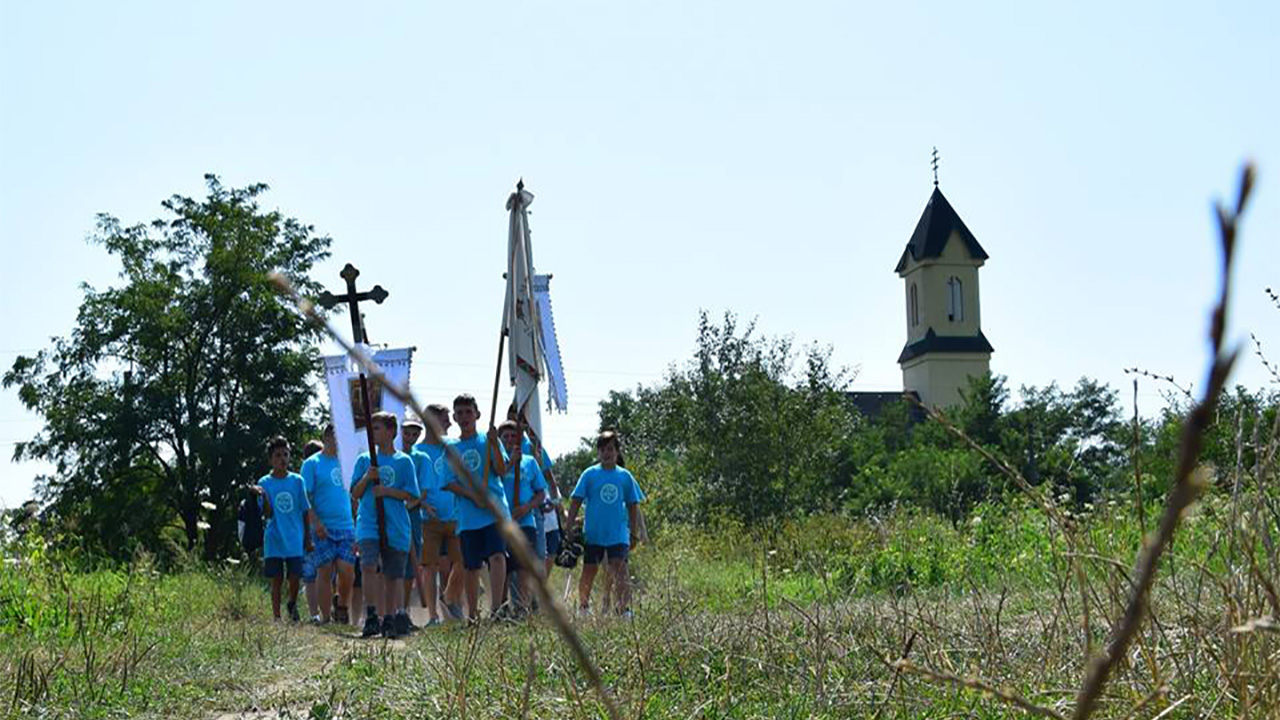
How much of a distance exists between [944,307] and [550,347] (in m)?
72.2

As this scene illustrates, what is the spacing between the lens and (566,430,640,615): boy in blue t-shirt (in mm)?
11188

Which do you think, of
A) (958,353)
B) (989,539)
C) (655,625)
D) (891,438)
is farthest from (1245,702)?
(958,353)

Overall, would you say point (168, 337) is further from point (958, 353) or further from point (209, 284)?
point (958, 353)

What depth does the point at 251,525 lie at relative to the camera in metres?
12.9

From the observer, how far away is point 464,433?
10305 millimetres

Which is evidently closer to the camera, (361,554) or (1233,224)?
(1233,224)

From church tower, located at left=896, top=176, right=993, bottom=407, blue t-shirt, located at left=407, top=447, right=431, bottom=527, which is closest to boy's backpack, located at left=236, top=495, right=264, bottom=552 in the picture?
blue t-shirt, located at left=407, top=447, right=431, bottom=527

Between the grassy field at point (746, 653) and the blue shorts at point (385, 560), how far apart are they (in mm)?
543

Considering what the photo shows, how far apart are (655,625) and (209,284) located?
28653 millimetres

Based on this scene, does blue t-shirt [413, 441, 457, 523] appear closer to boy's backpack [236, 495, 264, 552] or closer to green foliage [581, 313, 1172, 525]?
boy's backpack [236, 495, 264, 552]

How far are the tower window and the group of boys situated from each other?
7287 cm

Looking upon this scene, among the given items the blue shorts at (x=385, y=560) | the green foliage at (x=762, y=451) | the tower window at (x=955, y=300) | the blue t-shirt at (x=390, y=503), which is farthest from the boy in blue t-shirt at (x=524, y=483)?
the tower window at (x=955, y=300)

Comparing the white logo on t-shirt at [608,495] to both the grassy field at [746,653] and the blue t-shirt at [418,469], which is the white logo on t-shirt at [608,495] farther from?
the grassy field at [746,653]

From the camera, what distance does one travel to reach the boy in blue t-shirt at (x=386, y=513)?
33.8 ft
